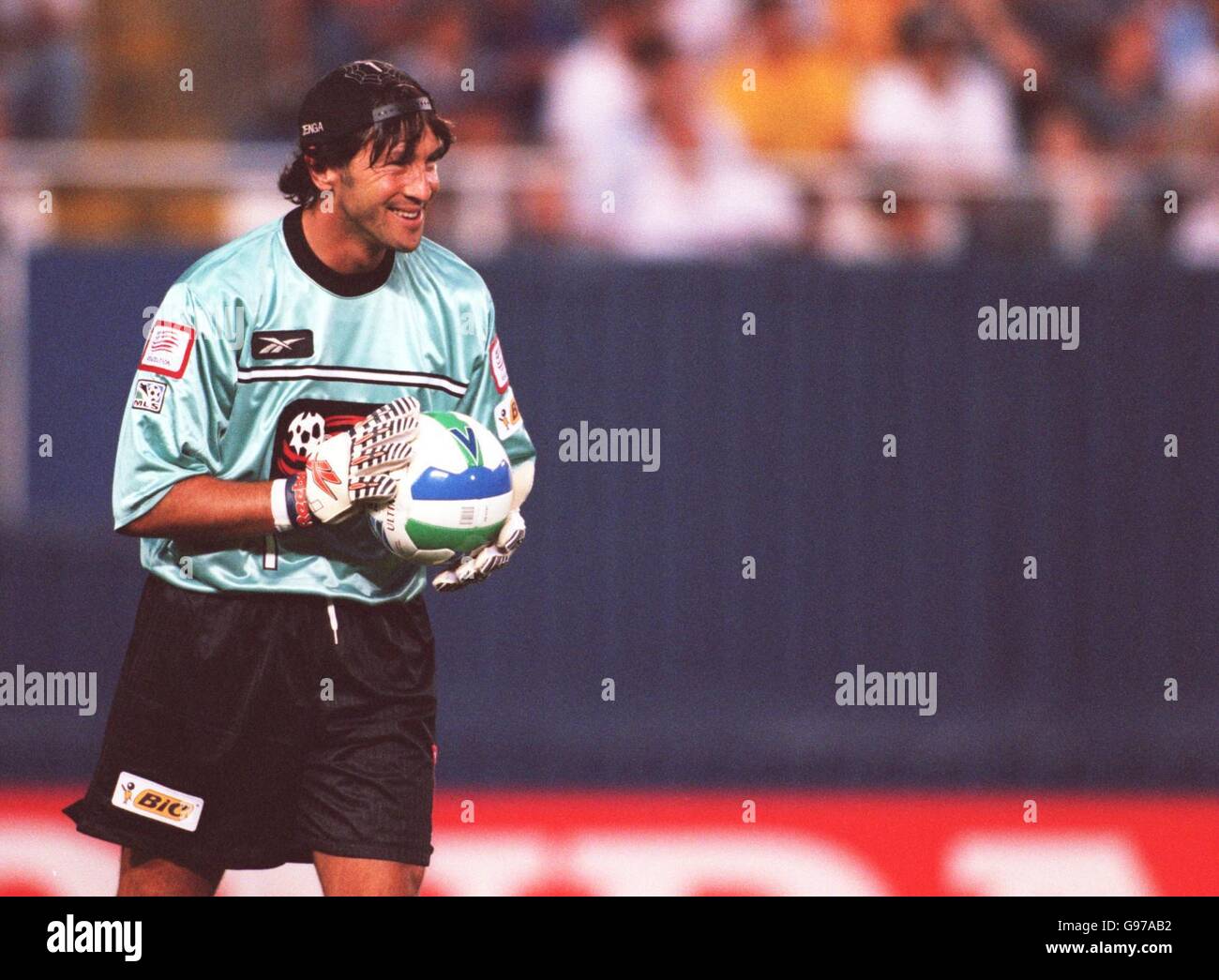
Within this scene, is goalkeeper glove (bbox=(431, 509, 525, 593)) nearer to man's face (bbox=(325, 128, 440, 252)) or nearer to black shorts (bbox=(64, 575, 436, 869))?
black shorts (bbox=(64, 575, 436, 869))

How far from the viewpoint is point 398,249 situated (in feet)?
15.8

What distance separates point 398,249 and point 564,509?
10.9ft

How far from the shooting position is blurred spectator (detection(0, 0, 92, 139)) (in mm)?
9250

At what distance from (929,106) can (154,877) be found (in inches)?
207

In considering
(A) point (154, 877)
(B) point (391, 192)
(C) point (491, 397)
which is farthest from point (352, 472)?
(A) point (154, 877)

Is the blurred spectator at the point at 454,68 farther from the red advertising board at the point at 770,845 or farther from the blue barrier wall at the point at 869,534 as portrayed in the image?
the red advertising board at the point at 770,845

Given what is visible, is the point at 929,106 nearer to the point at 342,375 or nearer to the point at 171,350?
the point at 342,375

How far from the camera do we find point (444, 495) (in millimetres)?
4645

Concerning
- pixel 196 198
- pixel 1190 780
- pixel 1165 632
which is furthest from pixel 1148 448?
pixel 196 198

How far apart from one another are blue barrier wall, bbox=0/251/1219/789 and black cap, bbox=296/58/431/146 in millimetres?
3201

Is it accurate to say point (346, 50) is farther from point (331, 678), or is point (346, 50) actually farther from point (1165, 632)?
point (331, 678)

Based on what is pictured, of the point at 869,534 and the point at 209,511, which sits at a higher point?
the point at 869,534

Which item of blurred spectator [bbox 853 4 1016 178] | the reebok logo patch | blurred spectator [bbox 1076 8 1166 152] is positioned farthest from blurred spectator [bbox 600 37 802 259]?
the reebok logo patch

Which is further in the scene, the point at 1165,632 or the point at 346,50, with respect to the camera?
the point at 346,50
